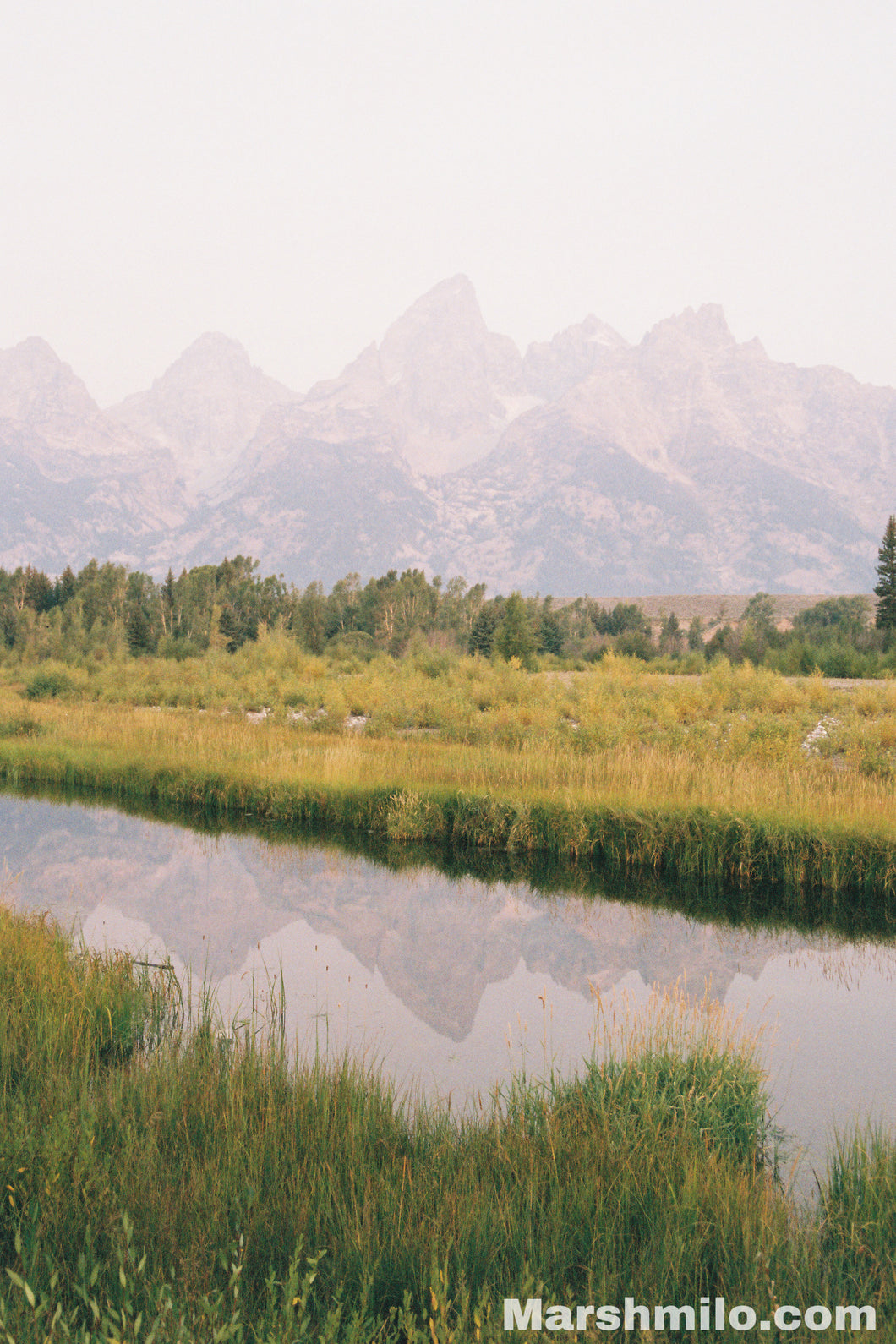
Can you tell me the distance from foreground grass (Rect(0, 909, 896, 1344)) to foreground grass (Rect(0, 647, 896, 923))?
6.24 m

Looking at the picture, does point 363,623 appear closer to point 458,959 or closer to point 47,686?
point 47,686

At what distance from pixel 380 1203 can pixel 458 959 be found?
16.8 ft

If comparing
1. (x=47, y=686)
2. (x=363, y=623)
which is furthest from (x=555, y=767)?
(x=363, y=623)

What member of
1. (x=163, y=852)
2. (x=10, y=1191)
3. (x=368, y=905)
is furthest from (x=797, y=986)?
(x=163, y=852)

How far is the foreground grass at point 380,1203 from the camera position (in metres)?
2.84

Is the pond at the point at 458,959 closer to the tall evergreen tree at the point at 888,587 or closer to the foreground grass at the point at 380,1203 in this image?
the foreground grass at the point at 380,1203

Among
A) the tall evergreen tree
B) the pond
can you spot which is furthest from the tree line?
the pond

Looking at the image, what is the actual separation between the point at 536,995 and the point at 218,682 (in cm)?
2509

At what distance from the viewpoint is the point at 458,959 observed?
27.8ft

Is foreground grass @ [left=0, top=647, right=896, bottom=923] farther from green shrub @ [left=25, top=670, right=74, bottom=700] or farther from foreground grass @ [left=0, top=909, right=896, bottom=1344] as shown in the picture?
foreground grass @ [left=0, top=909, right=896, bottom=1344]

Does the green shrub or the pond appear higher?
the green shrub

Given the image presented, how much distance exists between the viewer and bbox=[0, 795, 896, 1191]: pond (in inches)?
238

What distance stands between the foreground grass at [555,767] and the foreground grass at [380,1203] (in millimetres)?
6244

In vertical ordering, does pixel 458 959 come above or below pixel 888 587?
below
